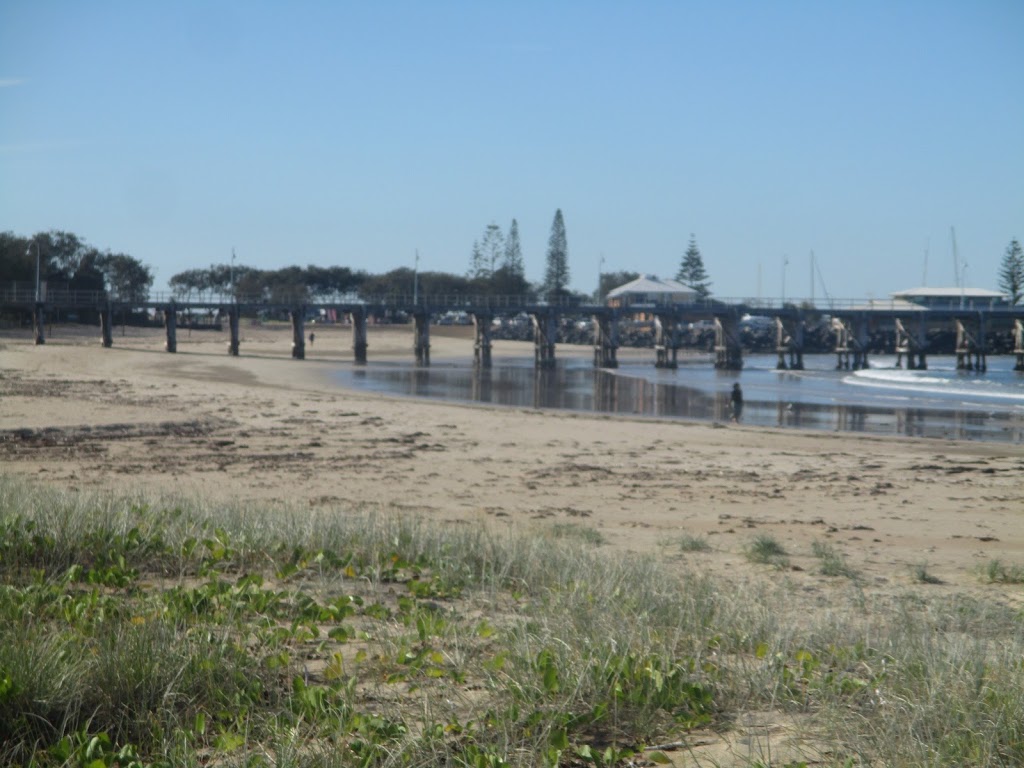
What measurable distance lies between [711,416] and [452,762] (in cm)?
2710

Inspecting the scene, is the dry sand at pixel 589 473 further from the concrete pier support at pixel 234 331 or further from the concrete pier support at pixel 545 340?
the concrete pier support at pixel 545 340

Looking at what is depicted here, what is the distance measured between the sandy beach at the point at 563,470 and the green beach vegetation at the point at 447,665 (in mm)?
2920

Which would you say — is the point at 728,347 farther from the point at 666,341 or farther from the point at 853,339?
the point at 853,339

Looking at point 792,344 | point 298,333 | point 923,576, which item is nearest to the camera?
point 923,576

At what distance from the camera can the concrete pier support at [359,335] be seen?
62741 millimetres

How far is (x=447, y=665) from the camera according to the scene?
489 cm

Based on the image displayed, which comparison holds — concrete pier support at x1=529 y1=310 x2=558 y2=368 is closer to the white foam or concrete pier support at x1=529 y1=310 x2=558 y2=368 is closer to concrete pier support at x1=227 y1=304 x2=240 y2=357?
the white foam

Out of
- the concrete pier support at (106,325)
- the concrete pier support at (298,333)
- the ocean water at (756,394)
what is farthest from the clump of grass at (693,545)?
the concrete pier support at (106,325)

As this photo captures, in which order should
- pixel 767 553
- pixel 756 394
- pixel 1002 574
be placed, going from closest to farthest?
1. pixel 1002 574
2. pixel 767 553
3. pixel 756 394

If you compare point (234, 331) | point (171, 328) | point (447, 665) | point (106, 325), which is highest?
point (106, 325)

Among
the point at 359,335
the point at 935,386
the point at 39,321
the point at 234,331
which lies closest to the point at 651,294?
the point at 359,335

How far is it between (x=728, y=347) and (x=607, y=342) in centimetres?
828

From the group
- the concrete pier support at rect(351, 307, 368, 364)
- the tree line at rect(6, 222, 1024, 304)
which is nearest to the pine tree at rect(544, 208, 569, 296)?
the tree line at rect(6, 222, 1024, 304)

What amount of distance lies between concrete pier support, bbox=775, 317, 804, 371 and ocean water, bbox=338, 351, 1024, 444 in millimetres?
3015
